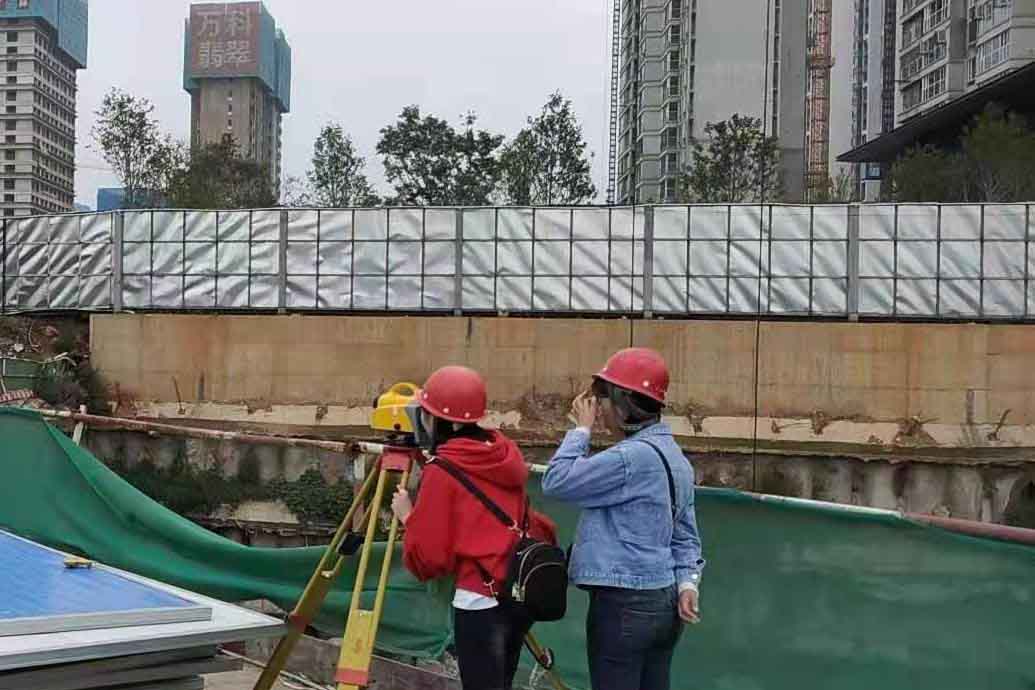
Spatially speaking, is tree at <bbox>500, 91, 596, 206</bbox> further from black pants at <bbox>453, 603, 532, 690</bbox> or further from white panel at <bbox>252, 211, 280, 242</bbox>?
black pants at <bbox>453, 603, 532, 690</bbox>

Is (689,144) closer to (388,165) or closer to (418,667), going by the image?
(388,165)

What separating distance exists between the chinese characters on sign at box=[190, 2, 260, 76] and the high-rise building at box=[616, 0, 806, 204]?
5171 cm

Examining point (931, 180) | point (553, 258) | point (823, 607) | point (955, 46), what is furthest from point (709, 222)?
point (955, 46)

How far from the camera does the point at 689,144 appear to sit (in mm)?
59812

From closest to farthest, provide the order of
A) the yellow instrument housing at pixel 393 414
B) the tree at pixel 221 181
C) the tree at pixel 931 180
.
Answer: the yellow instrument housing at pixel 393 414
the tree at pixel 931 180
the tree at pixel 221 181

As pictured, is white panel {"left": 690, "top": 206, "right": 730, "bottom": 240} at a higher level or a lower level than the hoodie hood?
higher

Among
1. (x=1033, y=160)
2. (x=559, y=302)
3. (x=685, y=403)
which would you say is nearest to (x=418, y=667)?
(x=685, y=403)

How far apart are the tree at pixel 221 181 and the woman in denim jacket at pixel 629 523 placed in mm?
25831

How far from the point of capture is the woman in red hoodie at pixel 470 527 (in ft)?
8.07

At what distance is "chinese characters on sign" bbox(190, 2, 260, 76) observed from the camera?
4139 inches

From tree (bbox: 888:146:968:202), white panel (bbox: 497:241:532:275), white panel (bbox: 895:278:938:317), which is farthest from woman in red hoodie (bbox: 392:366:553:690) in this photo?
tree (bbox: 888:146:968:202)

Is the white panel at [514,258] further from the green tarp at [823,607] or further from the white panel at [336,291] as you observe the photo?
the green tarp at [823,607]

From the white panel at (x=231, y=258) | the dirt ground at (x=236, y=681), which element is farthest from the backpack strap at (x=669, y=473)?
the white panel at (x=231, y=258)

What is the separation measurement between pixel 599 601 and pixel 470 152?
27.1 metres
